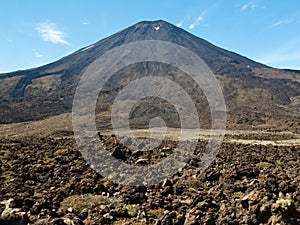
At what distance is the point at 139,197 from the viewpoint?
10.9 m

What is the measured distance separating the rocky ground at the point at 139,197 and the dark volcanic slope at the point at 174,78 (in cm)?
5302

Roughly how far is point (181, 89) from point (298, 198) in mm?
92002

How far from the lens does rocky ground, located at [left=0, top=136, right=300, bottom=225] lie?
26.2 ft

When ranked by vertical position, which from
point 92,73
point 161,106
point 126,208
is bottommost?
point 126,208

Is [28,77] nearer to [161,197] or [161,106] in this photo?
[161,106]

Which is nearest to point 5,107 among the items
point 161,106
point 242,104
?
point 161,106

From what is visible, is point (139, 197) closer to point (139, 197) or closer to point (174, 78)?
point (139, 197)

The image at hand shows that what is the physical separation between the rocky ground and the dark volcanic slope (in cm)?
5302

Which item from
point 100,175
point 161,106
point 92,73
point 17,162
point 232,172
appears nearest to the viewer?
point 232,172

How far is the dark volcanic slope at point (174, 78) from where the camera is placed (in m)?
81.9

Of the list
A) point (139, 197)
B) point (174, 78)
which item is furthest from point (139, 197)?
point (174, 78)

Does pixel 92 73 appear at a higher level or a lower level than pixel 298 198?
higher

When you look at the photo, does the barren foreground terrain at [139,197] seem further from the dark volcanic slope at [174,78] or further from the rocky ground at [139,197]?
the dark volcanic slope at [174,78]

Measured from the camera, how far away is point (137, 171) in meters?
15.3
